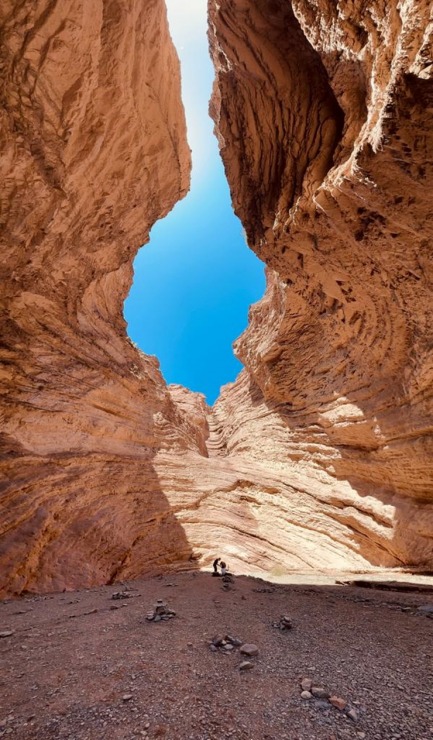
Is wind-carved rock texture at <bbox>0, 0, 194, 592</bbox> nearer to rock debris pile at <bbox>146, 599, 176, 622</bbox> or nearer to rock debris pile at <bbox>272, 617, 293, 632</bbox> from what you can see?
rock debris pile at <bbox>146, 599, 176, 622</bbox>

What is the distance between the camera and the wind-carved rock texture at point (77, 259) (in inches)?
305

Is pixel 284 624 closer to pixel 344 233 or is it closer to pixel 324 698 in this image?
pixel 324 698

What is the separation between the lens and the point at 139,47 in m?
9.68

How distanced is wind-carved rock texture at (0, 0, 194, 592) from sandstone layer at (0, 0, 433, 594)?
0.06 metres

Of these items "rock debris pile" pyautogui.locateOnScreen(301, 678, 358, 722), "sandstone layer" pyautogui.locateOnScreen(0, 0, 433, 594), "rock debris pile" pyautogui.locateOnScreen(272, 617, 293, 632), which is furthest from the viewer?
"sandstone layer" pyautogui.locateOnScreen(0, 0, 433, 594)

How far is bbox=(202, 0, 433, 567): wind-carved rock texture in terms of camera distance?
20.1 ft

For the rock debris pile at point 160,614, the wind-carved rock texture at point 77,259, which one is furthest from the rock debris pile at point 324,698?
the wind-carved rock texture at point 77,259

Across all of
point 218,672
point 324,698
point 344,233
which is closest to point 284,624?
point 218,672

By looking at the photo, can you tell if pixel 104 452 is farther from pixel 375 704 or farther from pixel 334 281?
pixel 375 704

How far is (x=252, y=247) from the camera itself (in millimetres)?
13703

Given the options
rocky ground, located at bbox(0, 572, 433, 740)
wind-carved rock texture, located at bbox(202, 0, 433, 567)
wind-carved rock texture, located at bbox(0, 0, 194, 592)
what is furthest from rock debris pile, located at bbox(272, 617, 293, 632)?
wind-carved rock texture, located at bbox(202, 0, 433, 567)

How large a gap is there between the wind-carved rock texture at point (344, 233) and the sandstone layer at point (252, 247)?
0.06m

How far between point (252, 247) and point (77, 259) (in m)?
6.90

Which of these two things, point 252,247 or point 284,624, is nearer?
point 284,624
